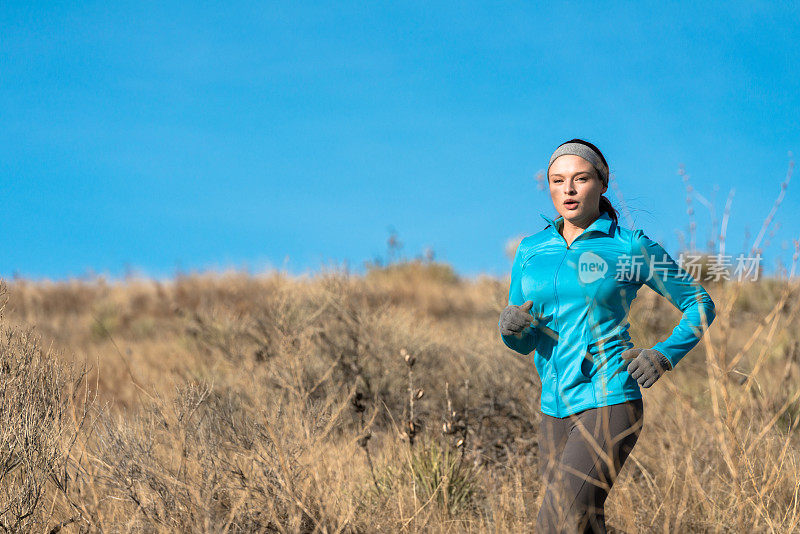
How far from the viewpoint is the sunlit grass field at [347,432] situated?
338 centimetres

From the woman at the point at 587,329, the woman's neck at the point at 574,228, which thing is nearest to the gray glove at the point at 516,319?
the woman at the point at 587,329

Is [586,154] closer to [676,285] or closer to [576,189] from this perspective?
[576,189]

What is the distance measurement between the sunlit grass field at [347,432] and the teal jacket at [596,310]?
0.67ft

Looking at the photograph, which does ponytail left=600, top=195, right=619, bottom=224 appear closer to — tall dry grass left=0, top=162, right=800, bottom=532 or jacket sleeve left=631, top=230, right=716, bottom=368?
jacket sleeve left=631, top=230, right=716, bottom=368

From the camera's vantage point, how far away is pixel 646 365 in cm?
259

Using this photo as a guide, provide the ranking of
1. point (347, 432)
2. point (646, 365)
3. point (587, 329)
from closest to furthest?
point (646, 365)
point (587, 329)
point (347, 432)

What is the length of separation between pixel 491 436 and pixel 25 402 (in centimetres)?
381

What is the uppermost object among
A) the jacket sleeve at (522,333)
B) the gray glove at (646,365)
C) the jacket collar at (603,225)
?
the jacket collar at (603,225)

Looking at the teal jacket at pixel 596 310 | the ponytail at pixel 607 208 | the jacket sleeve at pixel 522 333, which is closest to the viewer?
the teal jacket at pixel 596 310

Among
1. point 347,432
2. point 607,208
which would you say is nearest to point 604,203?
point 607,208

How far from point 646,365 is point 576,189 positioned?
2.60ft

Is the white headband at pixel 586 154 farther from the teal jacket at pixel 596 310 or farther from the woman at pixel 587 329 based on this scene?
the teal jacket at pixel 596 310

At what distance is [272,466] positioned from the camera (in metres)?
3.43

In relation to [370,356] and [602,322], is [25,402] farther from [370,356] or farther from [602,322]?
[370,356]
